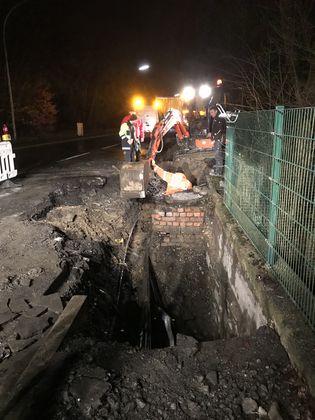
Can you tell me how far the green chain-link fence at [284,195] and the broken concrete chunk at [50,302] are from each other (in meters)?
2.49

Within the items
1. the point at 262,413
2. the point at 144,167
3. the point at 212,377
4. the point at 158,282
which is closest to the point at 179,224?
the point at 158,282

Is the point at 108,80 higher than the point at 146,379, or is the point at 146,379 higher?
the point at 108,80

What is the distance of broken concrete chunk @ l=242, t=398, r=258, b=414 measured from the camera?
108 inches

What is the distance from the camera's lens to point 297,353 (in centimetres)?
300

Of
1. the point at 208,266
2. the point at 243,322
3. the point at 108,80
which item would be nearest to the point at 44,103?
the point at 108,80

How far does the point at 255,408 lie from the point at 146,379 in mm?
877

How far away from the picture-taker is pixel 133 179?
8.82 m

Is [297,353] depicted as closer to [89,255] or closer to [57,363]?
[57,363]

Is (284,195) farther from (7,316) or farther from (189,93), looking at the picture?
(189,93)

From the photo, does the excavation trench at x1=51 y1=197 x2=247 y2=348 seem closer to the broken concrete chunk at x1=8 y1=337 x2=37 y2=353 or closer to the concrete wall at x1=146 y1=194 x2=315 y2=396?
the concrete wall at x1=146 y1=194 x2=315 y2=396

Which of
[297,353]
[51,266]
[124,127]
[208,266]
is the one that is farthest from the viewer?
[124,127]

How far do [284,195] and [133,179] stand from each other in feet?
17.3

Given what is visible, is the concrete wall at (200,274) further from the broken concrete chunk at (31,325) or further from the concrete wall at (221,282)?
the broken concrete chunk at (31,325)

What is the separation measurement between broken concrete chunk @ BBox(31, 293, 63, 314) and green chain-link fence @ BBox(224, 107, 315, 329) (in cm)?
249
